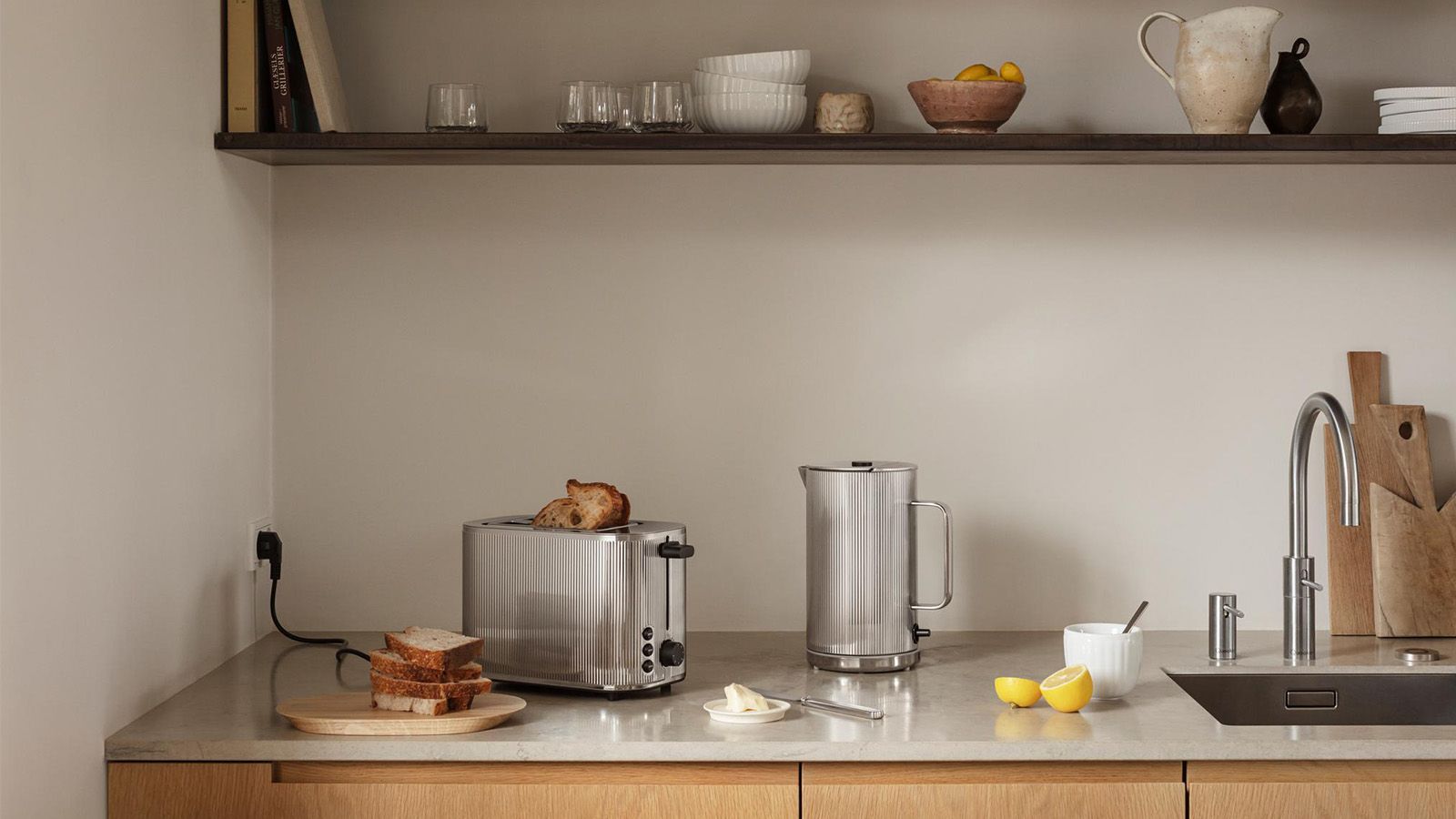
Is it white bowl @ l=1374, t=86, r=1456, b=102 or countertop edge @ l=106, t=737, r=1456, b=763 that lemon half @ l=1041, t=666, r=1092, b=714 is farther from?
white bowl @ l=1374, t=86, r=1456, b=102

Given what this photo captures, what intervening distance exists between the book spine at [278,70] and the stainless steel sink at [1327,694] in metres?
1.57

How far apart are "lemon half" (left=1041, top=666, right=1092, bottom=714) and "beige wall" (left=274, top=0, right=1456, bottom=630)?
0.54 metres

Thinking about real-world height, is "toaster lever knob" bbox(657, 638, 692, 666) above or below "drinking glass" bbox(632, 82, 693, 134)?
below

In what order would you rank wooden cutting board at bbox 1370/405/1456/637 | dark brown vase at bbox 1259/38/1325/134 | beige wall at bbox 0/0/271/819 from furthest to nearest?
1. wooden cutting board at bbox 1370/405/1456/637
2. dark brown vase at bbox 1259/38/1325/134
3. beige wall at bbox 0/0/271/819

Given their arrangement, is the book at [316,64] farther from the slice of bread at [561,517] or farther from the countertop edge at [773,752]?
the countertop edge at [773,752]

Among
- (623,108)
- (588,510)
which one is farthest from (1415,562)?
(623,108)

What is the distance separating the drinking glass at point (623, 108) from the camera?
6.62 feet

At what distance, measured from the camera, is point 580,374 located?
7.37 feet

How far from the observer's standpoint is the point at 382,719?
1618mm

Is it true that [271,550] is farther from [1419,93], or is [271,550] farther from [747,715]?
[1419,93]

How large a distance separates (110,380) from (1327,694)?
175 centimetres

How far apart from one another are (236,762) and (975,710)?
920 millimetres

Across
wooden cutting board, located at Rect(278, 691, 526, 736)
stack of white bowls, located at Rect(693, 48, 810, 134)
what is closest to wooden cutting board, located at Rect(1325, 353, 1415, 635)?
stack of white bowls, located at Rect(693, 48, 810, 134)

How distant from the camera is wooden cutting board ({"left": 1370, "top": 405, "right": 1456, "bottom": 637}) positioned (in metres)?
2.17
